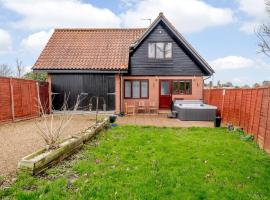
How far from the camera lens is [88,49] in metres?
17.9

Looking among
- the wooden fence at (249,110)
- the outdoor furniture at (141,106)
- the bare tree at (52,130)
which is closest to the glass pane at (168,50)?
the outdoor furniture at (141,106)

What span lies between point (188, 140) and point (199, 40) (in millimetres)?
14449

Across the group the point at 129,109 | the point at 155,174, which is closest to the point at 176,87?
the point at 129,109

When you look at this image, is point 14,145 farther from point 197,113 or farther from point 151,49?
point 151,49

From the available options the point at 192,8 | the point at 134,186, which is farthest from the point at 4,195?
the point at 192,8

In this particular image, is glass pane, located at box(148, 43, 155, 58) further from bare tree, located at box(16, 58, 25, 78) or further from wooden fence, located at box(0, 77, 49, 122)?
bare tree, located at box(16, 58, 25, 78)

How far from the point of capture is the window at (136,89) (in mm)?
17828

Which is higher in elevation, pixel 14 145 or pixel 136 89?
pixel 136 89

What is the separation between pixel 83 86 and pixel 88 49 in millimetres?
3167

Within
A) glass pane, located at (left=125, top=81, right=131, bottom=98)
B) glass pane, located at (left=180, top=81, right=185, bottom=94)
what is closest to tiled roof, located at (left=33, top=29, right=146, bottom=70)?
glass pane, located at (left=125, top=81, right=131, bottom=98)

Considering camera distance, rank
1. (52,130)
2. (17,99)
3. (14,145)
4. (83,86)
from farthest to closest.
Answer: (83,86), (17,99), (52,130), (14,145)

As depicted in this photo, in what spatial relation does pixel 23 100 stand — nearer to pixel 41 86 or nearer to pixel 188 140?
pixel 41 86

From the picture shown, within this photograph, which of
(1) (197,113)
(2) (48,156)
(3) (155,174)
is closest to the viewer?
(3) (155,174)

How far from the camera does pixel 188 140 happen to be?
335 inches
